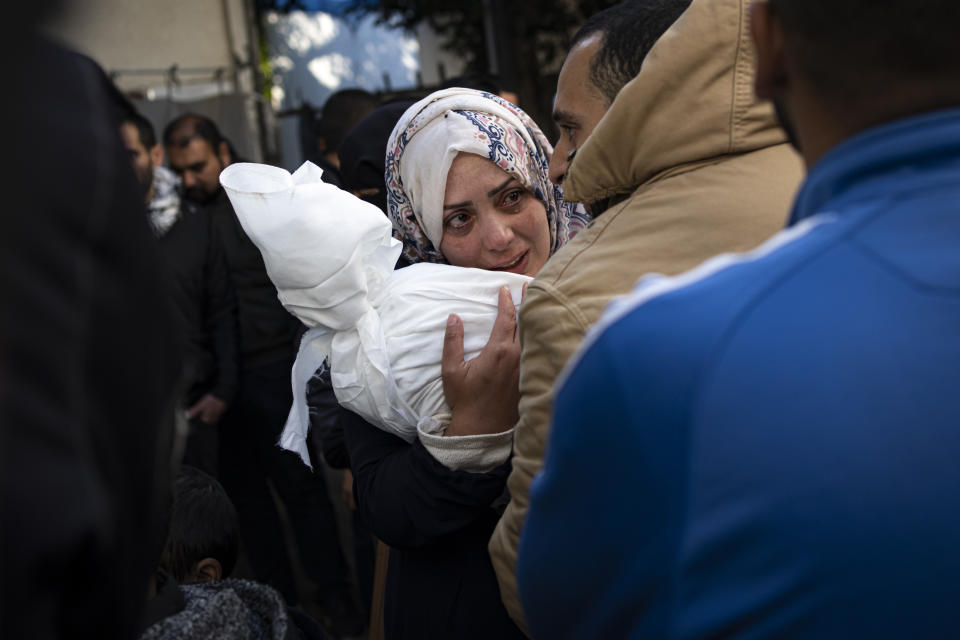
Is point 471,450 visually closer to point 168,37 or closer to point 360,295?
point 360,295

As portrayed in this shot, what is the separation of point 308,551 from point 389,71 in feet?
23.9

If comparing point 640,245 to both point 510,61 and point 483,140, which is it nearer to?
point 483,140

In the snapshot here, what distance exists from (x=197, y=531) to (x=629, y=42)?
1593 millimetres

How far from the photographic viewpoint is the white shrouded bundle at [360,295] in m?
1.80

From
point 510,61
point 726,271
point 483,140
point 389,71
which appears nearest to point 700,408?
point 726,271

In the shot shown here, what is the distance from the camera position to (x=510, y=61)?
27.0 ft

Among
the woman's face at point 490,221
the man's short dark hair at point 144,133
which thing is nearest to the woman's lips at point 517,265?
the woman's face at point 490,221

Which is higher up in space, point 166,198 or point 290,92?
point 290,92

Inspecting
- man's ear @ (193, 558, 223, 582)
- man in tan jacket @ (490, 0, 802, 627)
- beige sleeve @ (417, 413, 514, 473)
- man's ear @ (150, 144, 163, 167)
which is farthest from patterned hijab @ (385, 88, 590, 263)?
man's ear @ (150, 144, 163, 167)

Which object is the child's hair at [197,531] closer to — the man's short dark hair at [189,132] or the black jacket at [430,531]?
the black jacket at [430,531]

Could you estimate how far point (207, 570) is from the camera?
2330 mm

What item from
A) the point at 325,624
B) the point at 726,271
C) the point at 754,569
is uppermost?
the point at 726,271

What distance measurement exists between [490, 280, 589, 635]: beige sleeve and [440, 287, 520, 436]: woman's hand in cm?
36

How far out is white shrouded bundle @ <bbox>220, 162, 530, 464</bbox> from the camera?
180 centimetres
